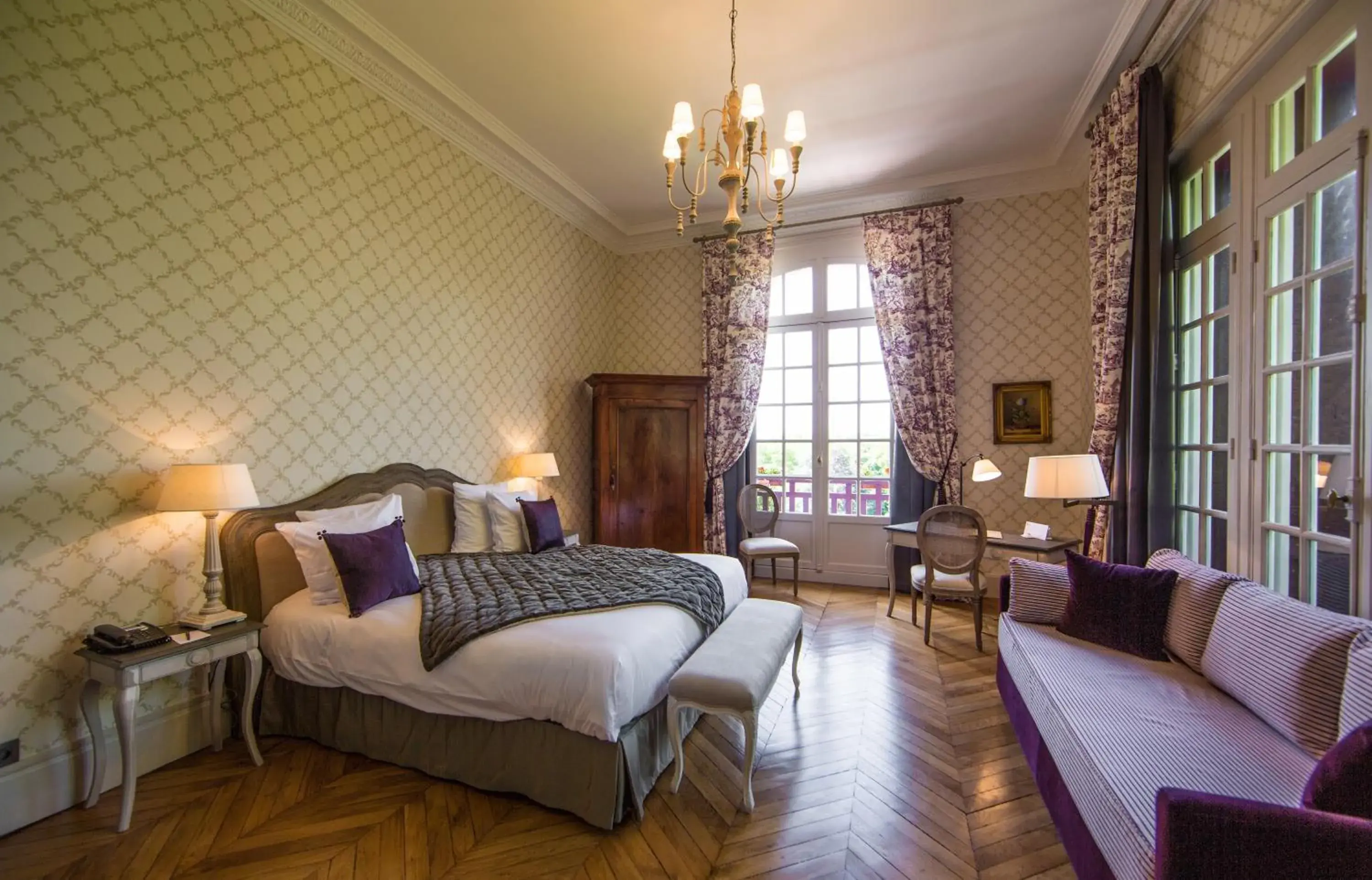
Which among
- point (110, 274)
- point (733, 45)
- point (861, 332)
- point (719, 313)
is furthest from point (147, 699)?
point (861, 332)

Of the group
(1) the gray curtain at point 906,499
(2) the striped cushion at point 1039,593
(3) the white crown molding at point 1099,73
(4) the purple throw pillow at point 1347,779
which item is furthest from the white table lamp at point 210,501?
(3) the white crown molding at point 1099,73

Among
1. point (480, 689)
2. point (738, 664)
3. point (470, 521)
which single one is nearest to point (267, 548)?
point (470, 521)

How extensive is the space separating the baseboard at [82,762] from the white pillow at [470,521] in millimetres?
1412

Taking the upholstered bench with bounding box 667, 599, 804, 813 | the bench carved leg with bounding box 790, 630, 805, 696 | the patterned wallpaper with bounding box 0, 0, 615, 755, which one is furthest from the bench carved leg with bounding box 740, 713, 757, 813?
the patterned wallpaper with bounding box 0, 0, 615, 755

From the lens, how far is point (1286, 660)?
1.69 m

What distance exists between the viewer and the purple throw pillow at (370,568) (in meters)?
2.46

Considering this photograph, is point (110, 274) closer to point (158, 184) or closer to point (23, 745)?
point (158, 184)

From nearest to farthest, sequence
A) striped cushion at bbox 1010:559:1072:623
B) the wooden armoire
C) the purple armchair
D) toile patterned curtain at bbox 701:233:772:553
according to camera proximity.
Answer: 1. the purple armchair
2. striped cushion at bbox 1010:559:1072:623
3. the wooden armoire
4. toile patterned curtain at bbox 701:233:772:553

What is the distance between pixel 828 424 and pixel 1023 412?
1587mm

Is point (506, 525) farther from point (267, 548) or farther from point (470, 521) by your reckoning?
point (267, 548)

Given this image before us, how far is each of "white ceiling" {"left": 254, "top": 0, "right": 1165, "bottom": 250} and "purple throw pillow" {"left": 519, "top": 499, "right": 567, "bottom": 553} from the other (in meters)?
2.66

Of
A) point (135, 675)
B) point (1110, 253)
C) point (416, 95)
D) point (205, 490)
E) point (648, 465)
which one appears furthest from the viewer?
point (648, 465)

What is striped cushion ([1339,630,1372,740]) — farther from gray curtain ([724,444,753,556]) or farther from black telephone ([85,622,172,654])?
gray curtain ([724,444,753,556])

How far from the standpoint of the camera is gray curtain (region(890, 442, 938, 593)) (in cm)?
477
